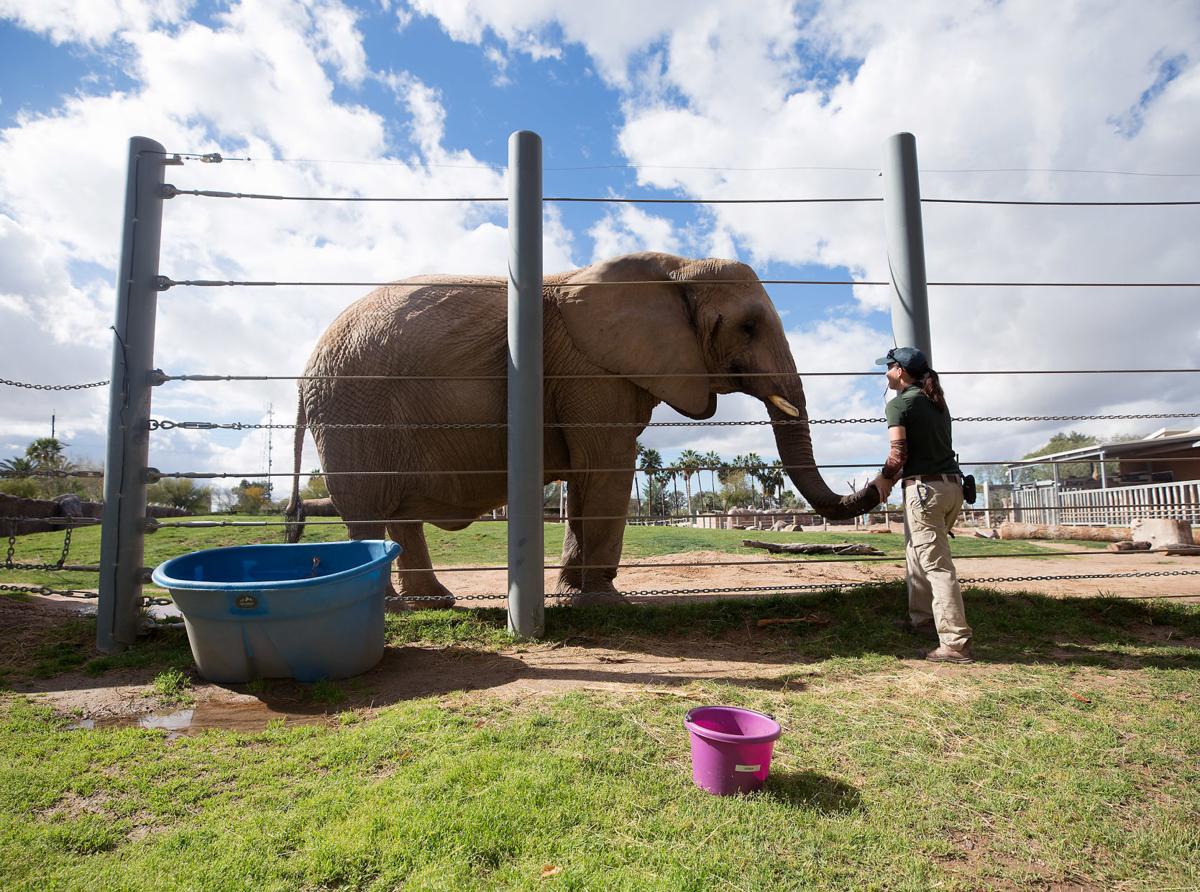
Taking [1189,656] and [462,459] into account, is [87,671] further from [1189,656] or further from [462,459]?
[1189,656]

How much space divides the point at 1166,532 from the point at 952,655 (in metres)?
10.7

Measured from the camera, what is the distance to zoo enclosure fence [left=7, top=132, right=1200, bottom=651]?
420 centimetres

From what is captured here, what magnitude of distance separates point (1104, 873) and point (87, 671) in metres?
4.42

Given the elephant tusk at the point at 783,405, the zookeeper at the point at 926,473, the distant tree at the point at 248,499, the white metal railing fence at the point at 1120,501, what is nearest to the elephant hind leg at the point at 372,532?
the elephant tusk at the point at 783,405

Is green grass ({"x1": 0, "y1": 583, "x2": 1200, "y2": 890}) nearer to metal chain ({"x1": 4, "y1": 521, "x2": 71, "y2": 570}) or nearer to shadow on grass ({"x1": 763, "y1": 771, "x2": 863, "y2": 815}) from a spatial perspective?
shadow on grass ({"x1": 763, "y1": 771, "x2": 863, "y2": 815})

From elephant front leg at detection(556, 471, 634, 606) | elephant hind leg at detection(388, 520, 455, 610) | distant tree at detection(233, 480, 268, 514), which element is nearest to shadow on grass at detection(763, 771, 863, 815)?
elephant front leg at detection(556, 471, 634, 606)

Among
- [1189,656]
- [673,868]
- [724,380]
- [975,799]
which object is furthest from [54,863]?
[724,380]

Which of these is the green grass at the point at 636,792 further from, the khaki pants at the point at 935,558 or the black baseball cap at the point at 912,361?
the black baseball cap at the point at 912,361

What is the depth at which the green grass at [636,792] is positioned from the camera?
174 centimetres

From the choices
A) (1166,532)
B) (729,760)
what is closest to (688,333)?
(729,760)

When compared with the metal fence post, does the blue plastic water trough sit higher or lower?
lower

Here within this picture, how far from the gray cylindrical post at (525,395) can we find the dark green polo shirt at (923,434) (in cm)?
216

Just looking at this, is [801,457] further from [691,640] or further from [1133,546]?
[1133,546]

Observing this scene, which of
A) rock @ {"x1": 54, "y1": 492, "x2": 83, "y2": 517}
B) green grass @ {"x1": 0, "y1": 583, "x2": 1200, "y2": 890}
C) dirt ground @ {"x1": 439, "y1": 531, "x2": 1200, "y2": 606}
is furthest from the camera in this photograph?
rock @ {"x1": 54, "y1": 492, "x2": 83, "y2": 517}
